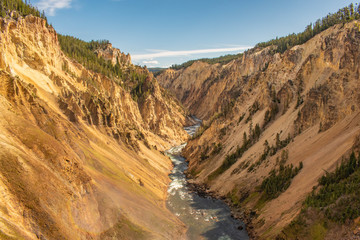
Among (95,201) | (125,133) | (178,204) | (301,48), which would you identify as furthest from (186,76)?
(95,201)

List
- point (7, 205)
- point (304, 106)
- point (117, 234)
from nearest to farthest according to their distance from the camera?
point (7, 205), point (117, 234), point (304, 106)

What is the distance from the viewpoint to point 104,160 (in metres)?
33.8

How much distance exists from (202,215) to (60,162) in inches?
880

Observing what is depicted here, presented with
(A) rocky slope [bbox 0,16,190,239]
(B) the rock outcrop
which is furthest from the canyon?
(B) the rock outcrop

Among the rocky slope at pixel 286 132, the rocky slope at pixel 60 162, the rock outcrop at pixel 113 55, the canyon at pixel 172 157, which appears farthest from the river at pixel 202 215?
the rock outcrop at pixel 113 55

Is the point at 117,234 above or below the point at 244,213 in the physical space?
above

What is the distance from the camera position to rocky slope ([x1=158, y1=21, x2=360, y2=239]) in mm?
29808

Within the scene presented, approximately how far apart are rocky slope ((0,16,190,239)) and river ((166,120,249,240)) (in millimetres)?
2070

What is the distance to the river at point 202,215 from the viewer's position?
3095 cm

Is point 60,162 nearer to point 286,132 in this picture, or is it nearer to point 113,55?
point 286,132

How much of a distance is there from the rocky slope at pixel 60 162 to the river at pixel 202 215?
2070 millimetres

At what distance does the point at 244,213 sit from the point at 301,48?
52274 mm

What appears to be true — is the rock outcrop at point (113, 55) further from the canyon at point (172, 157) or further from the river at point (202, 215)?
the river at point (202, 215)

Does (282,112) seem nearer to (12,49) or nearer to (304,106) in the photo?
(304,106)
